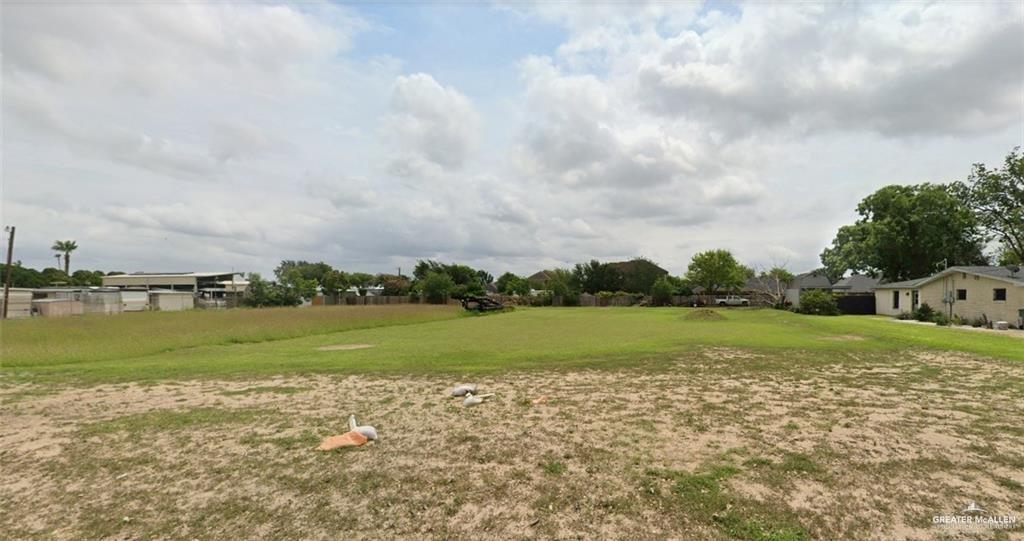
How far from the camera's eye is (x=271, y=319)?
27359 millimetres

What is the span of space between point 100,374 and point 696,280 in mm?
62967

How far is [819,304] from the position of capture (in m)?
39.6

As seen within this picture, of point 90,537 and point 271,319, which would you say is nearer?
point 90,537

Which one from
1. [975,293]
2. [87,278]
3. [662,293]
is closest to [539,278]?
[662,293]

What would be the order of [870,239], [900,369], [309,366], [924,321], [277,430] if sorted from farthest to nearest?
[870,239]
[924,321]
[309,366]
[900,369]
[277,430]

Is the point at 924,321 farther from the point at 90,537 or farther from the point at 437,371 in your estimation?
the point at 90,537

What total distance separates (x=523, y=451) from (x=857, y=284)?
6136 cm

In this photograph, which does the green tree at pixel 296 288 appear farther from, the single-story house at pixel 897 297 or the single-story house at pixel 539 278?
the single-story house at pixel 897 297

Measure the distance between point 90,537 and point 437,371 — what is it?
787cm

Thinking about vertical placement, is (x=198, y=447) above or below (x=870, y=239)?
below

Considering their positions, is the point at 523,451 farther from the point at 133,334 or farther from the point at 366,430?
the point at 133,334

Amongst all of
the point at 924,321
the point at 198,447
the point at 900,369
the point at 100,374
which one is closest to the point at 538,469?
the point at 198,447

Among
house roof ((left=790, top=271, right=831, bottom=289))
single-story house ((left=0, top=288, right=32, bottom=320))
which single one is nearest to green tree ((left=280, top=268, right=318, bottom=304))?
single-story house ((left=0, top=288, right=32, bottom=320))

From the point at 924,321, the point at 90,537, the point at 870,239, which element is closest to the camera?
the point at 90,537
